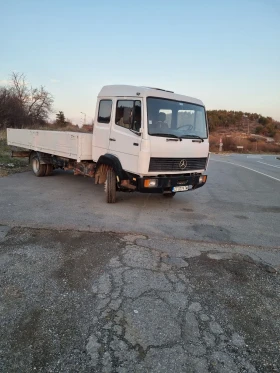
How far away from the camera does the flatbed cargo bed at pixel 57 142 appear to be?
767cm

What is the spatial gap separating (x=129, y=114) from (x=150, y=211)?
2229mm

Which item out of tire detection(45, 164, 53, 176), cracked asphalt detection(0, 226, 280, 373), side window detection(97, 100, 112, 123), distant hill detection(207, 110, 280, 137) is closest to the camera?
cracked asphalt detection(0, 226, 280, 373)

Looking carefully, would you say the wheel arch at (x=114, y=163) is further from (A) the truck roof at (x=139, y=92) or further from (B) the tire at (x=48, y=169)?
(B) the tire at (x=48, y=169)

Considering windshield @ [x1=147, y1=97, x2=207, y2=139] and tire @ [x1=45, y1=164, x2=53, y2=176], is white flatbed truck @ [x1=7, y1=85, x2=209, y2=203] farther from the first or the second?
tire @ [x1=45, y1=164, x2=53, y2=176]

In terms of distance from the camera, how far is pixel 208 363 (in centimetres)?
235

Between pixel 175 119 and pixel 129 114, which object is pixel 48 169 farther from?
pixel 175 119

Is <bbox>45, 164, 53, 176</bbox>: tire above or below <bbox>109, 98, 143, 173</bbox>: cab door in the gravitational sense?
below

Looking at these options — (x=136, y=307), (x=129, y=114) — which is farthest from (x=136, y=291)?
(x=129, y=114)

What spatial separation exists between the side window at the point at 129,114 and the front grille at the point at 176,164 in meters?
0.83

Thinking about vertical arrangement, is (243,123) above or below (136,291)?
above

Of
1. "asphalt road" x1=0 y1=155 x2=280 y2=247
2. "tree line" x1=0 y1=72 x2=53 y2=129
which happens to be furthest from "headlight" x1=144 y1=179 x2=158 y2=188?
"tree line" x1=0 y1=72 x2=53 y2=129

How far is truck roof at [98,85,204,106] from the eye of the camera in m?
6.27

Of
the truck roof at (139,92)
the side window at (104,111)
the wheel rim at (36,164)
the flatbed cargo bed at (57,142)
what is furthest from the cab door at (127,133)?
the wheel rim at (36,164)

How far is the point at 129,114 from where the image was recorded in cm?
633
